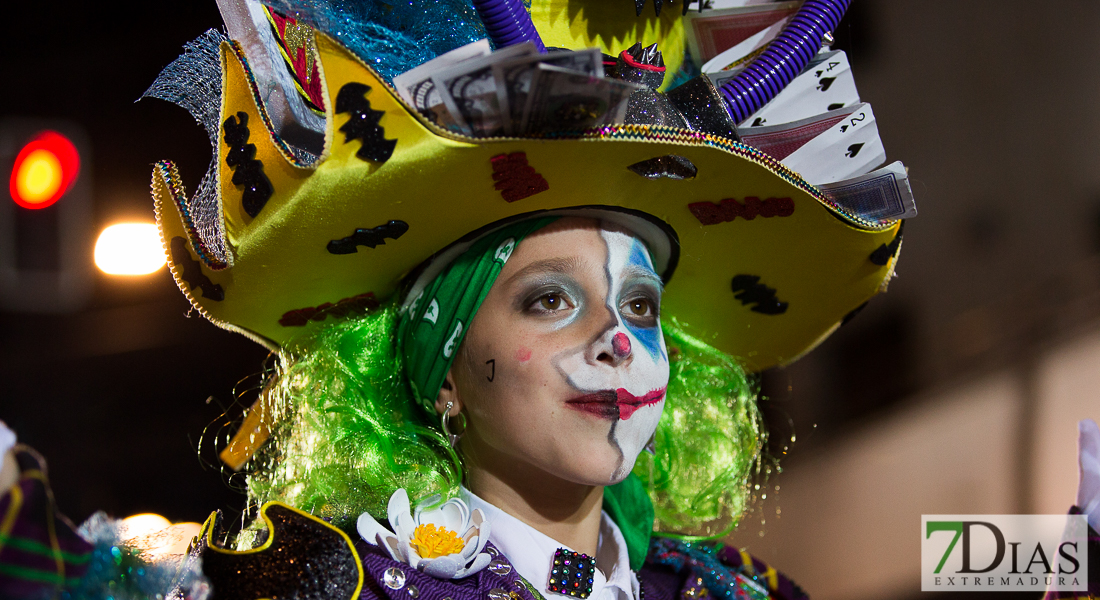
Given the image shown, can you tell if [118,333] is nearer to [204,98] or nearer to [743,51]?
[204,98]

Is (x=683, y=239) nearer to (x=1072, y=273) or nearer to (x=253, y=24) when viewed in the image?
(x=253, y=24)

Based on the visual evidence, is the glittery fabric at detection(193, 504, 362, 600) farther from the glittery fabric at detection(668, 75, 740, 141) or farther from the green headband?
the glittery fabric at detection(668, 75, 740, 141)

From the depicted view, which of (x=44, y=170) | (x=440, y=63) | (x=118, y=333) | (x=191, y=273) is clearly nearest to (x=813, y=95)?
(x=440, y=63)

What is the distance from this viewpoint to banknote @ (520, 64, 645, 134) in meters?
1.22

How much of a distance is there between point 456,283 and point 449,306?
1.9 inches

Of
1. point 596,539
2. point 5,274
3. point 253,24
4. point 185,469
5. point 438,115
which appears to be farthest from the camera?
point 185,469

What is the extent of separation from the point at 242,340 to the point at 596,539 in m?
2.29

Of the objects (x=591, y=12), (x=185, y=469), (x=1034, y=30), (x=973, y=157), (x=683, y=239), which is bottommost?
(x=185, y=469)

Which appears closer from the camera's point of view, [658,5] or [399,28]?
[399,28]

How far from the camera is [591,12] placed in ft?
6.05

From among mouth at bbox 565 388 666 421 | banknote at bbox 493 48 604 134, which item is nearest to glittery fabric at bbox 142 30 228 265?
banknote at bbox 493 48 604 134

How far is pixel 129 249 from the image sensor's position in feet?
9.57

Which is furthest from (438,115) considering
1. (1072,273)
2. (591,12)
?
(1072,273)

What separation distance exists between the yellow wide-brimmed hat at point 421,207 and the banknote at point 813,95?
0.23 meters
